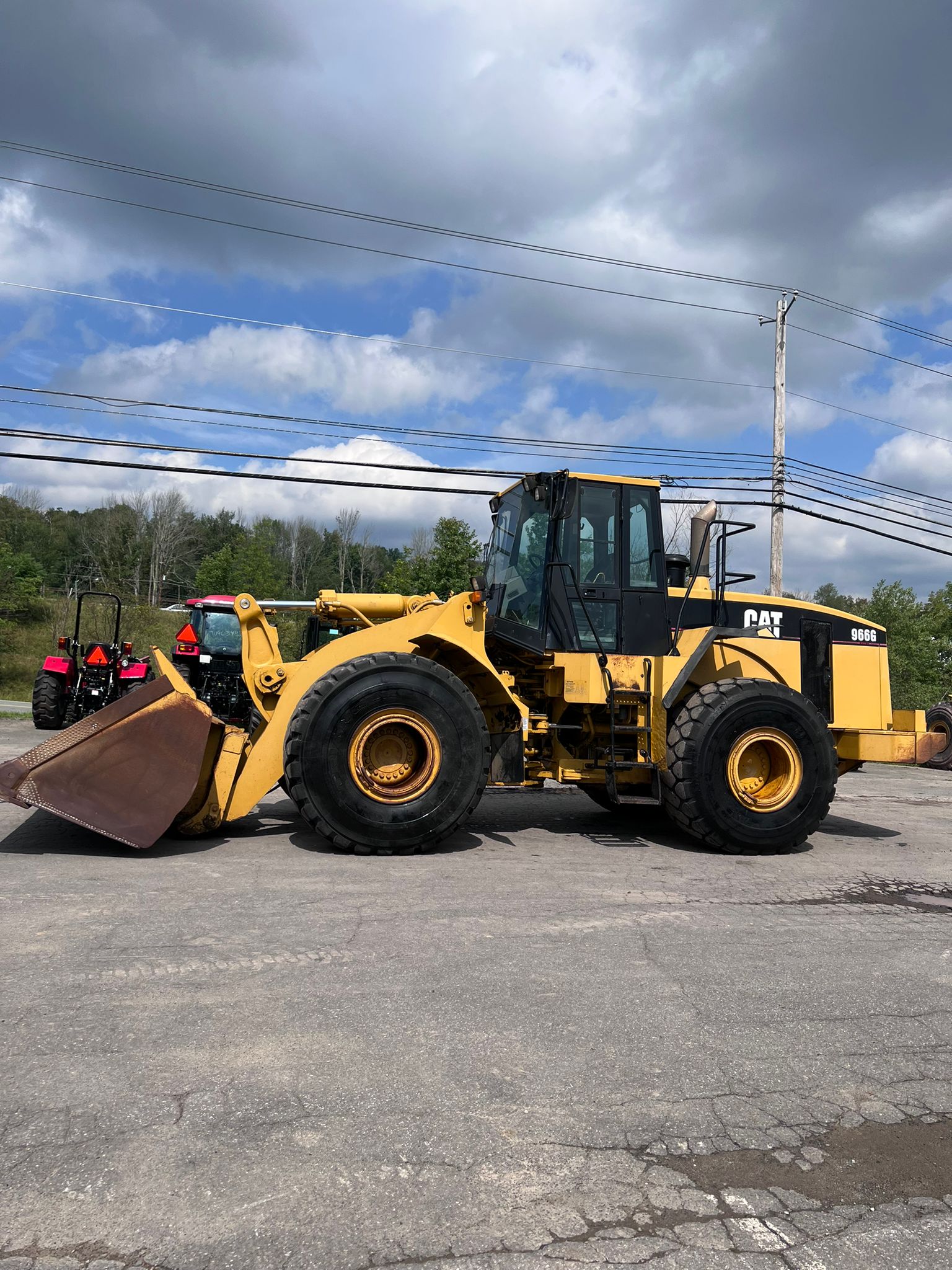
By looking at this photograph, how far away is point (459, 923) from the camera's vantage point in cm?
479

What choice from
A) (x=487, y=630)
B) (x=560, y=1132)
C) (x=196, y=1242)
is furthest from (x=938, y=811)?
(x=196, y=1242)

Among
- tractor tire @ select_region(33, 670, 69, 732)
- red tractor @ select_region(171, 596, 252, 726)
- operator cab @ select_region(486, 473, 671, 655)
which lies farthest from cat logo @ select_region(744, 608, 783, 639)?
tractor tire @ select_region(33, 670, 69, 732)

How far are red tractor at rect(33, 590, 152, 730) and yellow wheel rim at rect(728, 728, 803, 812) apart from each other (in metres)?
11.2

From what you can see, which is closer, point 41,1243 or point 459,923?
point 41,1243

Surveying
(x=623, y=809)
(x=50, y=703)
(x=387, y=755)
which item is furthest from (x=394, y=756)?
(x=50, y=703)

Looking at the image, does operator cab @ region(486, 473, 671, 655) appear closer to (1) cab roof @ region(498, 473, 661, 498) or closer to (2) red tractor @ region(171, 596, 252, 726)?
(1) cab roof @ region(498, 473, 661, 498)

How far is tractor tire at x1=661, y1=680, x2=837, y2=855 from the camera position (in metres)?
7.08

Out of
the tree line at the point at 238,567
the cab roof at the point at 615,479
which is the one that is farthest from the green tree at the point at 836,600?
the cab roof at the point at 615,479

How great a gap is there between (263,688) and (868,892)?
178 inches

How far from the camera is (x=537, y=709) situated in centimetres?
788

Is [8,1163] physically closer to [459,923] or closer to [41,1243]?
[41,1243]

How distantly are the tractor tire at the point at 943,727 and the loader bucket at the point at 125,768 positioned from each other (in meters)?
13.8

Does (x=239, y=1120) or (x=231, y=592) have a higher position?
(x=231, y=592)

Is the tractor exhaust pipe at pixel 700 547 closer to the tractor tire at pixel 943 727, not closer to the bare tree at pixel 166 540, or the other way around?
the tractor tire at pixel 943 727
